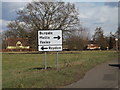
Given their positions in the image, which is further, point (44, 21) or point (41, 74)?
point (44, 21)

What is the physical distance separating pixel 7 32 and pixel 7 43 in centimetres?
4624

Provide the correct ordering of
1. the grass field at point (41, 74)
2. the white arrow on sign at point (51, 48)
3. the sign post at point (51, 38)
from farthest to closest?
the white arrow on sign at point (51, 48) < the sign post at point (51, 38) < the grass field at point (41, 74)

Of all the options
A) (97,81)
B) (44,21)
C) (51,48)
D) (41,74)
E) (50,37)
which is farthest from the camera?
(44,21)

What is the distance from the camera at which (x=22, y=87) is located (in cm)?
959

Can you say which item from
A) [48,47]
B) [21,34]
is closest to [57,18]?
[21,34]

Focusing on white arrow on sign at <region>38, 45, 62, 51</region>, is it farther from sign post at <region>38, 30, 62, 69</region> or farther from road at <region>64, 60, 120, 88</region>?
road at <region>64, 60, 120, 88</region>

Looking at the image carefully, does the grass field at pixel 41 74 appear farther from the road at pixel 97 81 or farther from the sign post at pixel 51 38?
the sign post at pixel 51 38

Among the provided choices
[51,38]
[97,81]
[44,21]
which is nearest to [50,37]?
[51,38]

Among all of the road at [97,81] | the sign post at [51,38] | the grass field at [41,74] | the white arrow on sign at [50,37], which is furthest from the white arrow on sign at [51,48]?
the road at [97,81]

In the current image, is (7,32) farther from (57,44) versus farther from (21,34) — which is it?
(57,44)

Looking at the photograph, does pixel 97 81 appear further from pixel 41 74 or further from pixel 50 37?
pixel 50 37

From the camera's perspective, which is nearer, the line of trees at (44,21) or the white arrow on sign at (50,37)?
the white arrow on sign at (50,37)

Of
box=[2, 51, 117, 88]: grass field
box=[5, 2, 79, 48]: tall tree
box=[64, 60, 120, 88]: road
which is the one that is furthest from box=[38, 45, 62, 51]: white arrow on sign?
box=[5, 2, 79, 48]: tall tree

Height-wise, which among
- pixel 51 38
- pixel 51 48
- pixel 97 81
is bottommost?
pixel 97 81
